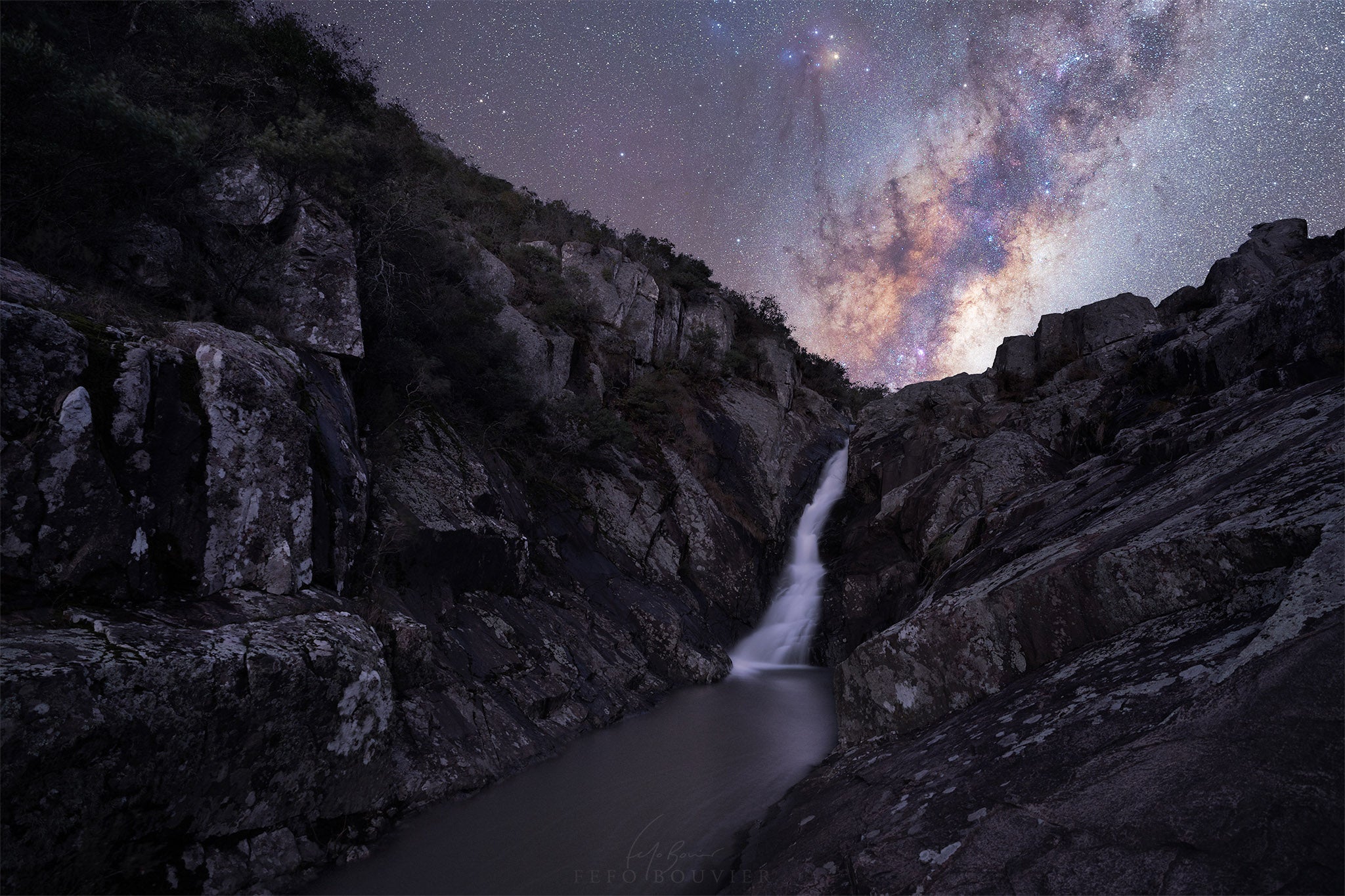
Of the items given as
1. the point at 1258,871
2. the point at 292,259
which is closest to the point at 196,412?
the point at 292,259

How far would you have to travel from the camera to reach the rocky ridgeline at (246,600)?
5121 millimetres

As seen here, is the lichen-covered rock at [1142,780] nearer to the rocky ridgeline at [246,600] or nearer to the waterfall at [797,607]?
the rocky ridgeline at [246,600]

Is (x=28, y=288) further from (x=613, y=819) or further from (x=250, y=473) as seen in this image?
(x=613, y=819)

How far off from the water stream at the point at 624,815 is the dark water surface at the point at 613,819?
0.02m

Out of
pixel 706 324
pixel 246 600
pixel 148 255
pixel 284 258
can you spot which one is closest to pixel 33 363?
pixel 246 600

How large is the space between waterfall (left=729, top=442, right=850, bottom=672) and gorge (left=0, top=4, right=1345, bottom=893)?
2.04 metres

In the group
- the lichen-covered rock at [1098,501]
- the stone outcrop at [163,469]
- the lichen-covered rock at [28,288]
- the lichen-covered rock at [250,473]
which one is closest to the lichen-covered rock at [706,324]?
the lichen-covered rock at [1098,501]

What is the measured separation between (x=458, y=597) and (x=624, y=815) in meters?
5.03

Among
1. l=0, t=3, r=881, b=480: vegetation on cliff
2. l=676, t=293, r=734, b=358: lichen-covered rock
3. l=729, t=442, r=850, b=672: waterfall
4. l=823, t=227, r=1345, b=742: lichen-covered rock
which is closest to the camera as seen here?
l=823, t=227, r=1345, b=742: lichen-covered rock

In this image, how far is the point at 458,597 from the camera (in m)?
11.3

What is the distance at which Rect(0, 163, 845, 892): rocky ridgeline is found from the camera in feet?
16.8

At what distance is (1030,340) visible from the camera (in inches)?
944

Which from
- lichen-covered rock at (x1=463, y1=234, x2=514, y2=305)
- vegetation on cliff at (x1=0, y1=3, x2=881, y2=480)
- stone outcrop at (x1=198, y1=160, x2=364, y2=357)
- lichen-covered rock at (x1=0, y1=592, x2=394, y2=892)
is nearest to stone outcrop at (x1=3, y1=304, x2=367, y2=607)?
lichen-covered rock at (x1=0, y1=592, x2=394, y2=892)

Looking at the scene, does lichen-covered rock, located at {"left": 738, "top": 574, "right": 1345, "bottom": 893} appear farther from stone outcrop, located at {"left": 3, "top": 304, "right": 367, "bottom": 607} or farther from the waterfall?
the waterfall
